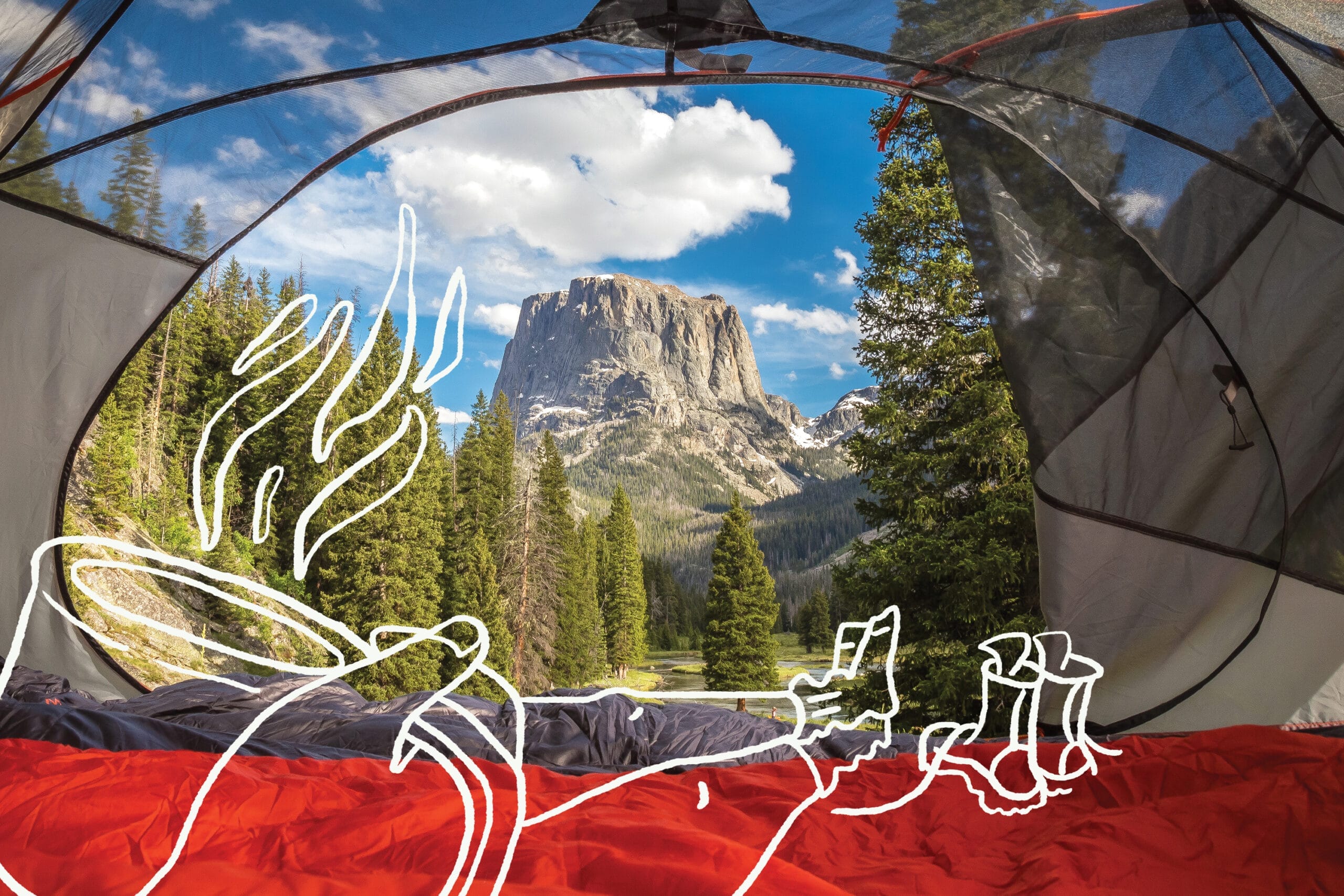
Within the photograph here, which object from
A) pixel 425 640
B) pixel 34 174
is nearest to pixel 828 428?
pixel 34 174

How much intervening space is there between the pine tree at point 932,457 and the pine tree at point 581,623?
521 inches

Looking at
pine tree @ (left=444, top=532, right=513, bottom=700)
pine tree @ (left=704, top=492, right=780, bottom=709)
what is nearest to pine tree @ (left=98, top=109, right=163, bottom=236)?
pine tree @ (left=444, top=532, right=513, bottom=700)

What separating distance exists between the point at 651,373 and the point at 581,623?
127m

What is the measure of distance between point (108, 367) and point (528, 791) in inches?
81.1

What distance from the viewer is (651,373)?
488ft

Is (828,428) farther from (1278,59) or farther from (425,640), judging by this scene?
(425,640)

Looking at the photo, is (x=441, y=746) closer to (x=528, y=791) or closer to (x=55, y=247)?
(x=528, y=791)

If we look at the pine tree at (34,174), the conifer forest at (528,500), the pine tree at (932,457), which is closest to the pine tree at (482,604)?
the conifer forest at (528,500)

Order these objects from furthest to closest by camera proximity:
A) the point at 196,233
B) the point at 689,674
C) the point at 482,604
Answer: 1. the point at 689,674
2. the point at 482,604
3. the point at 196,233

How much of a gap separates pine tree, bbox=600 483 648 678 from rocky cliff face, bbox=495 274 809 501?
338 feet

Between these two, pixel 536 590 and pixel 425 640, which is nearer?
pixel 425 640

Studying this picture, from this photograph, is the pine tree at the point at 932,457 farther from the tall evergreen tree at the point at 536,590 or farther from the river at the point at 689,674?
the river at the point at 689,674

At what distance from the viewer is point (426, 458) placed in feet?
57.9

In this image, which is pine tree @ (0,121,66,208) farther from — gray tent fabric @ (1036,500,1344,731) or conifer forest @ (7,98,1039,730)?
gray tent fabric @ (1036,500,1344,731)
